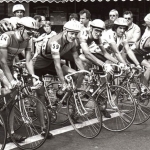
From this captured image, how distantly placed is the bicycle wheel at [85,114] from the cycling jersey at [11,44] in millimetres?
→ 1134

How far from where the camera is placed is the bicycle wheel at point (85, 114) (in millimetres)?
6867

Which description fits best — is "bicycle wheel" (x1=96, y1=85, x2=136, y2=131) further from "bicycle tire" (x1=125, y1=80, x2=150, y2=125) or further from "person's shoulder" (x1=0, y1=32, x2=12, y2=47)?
"person's shoulder" (x1=0, y1=32, x2=12, y2=47)

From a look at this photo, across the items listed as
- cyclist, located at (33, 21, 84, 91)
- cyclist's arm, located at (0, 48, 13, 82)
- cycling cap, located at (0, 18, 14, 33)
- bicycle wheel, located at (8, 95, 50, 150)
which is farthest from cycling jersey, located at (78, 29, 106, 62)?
cyclist's arm, located at (0, 48, 13, 82)

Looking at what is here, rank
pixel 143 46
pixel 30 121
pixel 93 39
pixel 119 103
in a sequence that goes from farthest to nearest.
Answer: pixel 143 46
pixel 93 39
pixel 119 103
pixel 30 121

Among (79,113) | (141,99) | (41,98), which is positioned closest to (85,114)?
(79,113)

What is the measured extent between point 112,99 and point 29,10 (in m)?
8.11

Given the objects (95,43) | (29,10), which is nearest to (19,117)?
(95,43)

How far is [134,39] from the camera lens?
36.9ft

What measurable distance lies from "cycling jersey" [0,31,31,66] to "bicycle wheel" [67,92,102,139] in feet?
3.72

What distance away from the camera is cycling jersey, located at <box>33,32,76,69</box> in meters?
7.14

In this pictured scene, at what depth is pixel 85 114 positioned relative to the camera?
696cm

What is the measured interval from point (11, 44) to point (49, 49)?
34.2 inches

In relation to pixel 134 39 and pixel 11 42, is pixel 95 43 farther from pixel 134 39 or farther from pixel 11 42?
pixel 134 39

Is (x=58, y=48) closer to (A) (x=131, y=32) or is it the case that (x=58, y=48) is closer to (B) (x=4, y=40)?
(B) (x=4, y=40)
